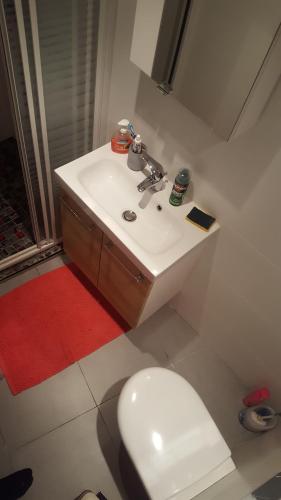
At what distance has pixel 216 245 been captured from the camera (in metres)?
1.56

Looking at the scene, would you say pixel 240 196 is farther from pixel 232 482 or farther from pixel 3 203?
pixel 3 203

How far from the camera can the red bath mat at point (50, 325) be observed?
73.0 inches

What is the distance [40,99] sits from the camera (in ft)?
4.74

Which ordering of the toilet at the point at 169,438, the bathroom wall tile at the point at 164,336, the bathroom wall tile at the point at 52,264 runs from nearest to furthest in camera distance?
the toilet at the point at 169,438, the bathroom wall tile at the point at 164,336, the bathroom wall tile at the point at 52,264

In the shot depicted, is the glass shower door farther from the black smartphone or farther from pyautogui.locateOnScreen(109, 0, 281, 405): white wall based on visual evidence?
the black smartphone

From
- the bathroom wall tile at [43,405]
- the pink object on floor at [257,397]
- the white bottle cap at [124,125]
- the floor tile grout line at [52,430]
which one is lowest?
the floor tile grout line at [52,430]

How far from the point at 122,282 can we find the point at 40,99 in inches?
33.1

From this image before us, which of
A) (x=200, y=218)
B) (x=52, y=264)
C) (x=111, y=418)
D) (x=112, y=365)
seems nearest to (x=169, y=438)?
(x=111, y=418)

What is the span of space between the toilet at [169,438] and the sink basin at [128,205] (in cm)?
55

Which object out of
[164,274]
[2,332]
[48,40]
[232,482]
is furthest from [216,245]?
[2,332]

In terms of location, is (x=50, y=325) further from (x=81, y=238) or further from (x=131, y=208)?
(x=131, y=208)

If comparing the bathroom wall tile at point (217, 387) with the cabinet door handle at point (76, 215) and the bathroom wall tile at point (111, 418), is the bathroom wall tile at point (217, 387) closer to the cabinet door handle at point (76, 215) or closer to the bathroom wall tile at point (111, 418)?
the bathroom wall tile at point (111, 418)

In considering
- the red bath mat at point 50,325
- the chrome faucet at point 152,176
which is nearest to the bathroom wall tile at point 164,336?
the red bath mat at point 50,325

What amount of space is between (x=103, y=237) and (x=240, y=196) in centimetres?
60
